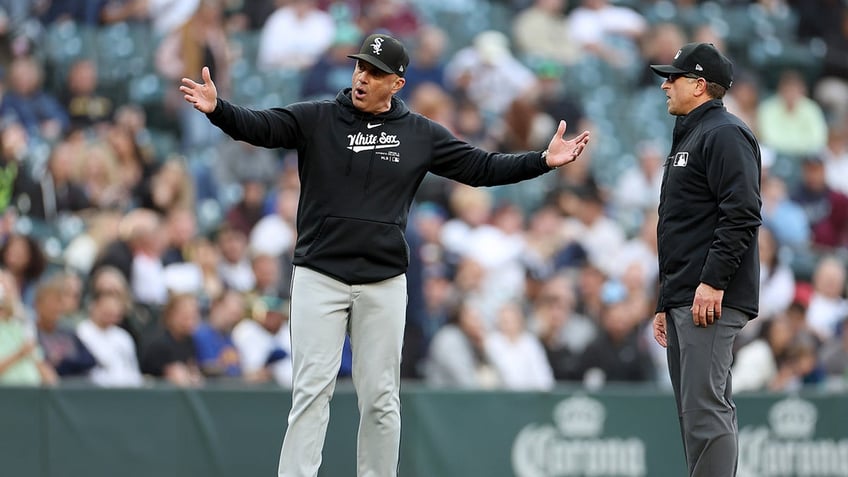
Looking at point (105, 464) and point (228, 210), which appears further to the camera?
point (228, 210)

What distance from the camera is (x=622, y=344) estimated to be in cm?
1240

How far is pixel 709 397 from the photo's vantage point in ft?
21.8

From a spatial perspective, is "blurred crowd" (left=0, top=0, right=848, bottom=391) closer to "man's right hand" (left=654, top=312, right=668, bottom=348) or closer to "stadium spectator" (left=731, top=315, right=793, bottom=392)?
"stadium spectator" (left=731, top=315, right=793, bottom=392)

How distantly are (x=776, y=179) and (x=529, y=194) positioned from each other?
298 centimetres

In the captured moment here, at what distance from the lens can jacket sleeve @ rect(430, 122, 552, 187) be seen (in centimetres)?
723

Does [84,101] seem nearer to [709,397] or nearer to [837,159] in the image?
→ [837,159]

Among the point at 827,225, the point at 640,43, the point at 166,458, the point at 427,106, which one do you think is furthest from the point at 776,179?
the point at 166,458

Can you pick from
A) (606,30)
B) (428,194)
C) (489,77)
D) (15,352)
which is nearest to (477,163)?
(15,352)

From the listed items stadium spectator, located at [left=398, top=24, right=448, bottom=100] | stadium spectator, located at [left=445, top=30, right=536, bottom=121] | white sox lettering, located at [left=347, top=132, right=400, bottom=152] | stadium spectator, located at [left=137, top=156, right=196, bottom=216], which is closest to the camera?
white sox lettering, located at [left=347, top=132, right=400, bottom=152]

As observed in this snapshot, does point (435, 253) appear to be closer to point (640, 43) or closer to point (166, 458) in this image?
point (166, 458)

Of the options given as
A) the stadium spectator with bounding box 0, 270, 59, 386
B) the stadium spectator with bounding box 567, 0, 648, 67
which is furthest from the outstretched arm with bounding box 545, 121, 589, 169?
the stadium spectator with bounding box 567, 0, 648, 67

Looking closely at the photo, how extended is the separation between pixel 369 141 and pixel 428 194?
23.1 feet

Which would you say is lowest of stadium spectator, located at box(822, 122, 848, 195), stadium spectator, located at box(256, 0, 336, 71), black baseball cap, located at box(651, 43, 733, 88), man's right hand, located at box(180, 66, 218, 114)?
stadium spectator, located at box(822, 122, 848, 195)

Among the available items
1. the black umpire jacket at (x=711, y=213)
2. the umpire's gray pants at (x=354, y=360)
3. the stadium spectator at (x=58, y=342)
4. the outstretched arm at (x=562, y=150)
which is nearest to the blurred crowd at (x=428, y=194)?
the stadium spectator at (x=58, y=342)
